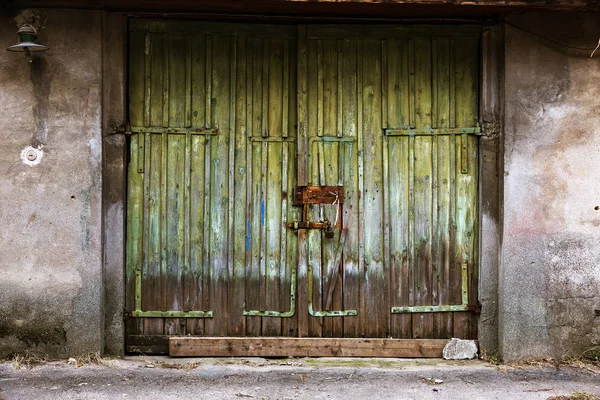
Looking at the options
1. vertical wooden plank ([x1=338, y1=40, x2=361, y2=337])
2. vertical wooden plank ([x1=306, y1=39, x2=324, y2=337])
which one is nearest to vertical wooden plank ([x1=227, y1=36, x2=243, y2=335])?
vertical wooden plank ([x1=306, y1=39, x2=324, y2=337])

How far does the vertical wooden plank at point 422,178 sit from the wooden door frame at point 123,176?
464 millimetres

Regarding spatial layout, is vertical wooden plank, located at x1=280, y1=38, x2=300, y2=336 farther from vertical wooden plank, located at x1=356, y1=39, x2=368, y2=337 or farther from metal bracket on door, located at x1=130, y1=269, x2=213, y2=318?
metal bracket on door, located at x1=130, y1=269, x2=213, y2=318

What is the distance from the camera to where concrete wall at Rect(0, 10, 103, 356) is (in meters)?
5.47

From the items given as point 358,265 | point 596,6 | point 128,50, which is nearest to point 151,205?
point 128,50

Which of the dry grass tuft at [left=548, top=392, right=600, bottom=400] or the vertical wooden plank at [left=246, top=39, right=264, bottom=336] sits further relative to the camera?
the vertical wooden plank at [left=246, top=39, right=264, bottom=336]

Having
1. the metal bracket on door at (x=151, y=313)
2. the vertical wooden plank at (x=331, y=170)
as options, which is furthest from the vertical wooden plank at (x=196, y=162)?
the vertical wooden plank at (x=331, y=170)

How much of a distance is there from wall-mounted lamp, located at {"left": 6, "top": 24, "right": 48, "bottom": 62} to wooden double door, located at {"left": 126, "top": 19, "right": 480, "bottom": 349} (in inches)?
41.9

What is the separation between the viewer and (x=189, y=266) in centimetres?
581

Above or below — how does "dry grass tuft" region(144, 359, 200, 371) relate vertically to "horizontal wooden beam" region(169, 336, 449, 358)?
below

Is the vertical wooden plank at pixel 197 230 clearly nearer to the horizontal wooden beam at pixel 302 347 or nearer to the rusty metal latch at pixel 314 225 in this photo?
the horizontal wooden beam at pixel 302 347

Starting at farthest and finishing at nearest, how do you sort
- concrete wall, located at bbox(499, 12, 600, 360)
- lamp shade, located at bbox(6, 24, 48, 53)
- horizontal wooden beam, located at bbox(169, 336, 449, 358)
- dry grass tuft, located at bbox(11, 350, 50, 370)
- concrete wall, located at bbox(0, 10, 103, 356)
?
1. horizontal wooden beam, located at bbox(169, 336, 449, 358)
2. concrete wall, located at bbox(499, 12, 600, 360)
3. concrete wall, located at bbox(0, 10, 103, 356)
4. dry grass tuft, located at bbox(11, 350, 50, 370)
5. lamp shade, located at bbox(6, 24, 48, 53)

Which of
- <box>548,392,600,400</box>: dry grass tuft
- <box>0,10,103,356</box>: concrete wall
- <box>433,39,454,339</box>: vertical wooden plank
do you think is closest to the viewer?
<box>548,392,600,400</box>: dry grass tuft

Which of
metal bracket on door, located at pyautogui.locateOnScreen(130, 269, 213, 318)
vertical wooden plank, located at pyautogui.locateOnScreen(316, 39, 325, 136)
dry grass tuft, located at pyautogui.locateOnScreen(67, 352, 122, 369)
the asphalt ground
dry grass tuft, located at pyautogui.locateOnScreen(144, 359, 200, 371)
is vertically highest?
vertical wooden plank, located at pyautogui.locateOnScreen(316, 39, 325, 136)

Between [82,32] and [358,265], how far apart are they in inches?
124
